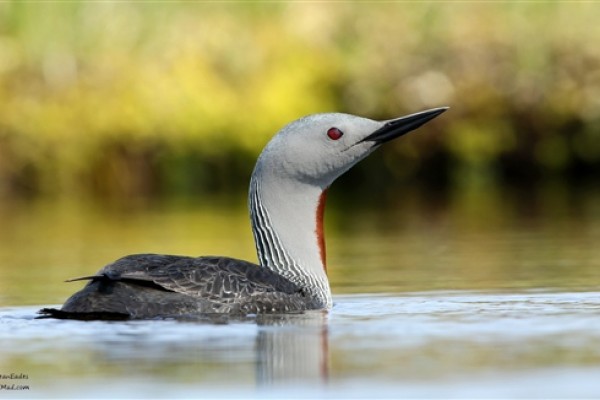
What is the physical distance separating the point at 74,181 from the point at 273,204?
19692 millimetres

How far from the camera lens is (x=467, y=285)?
36.0ft

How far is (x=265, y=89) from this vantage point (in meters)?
28.9

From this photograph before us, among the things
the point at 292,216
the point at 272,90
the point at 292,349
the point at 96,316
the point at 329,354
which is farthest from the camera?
the point at 272,90

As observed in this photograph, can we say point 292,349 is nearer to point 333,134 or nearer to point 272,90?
point 333,134

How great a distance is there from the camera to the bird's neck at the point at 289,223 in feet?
31.8

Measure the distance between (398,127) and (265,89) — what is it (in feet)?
63.8

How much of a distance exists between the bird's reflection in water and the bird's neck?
0.71m

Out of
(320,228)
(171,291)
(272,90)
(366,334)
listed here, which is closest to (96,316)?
(171,291)

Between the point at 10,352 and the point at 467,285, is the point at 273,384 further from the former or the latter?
the point at 467,285

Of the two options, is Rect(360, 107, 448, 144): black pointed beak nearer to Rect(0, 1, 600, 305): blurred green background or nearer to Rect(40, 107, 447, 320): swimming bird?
Rect(40, 107, 447, 320): swimming bird

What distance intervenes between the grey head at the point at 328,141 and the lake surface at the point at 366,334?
907 millimetres

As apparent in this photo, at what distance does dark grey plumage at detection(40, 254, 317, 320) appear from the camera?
852 cm

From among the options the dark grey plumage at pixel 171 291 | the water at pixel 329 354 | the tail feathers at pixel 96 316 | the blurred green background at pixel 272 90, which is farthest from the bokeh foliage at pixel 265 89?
the water at pixel 329 354

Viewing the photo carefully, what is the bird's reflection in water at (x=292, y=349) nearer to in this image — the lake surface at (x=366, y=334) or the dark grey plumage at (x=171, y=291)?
the lake surface at (x=366, y=334)
